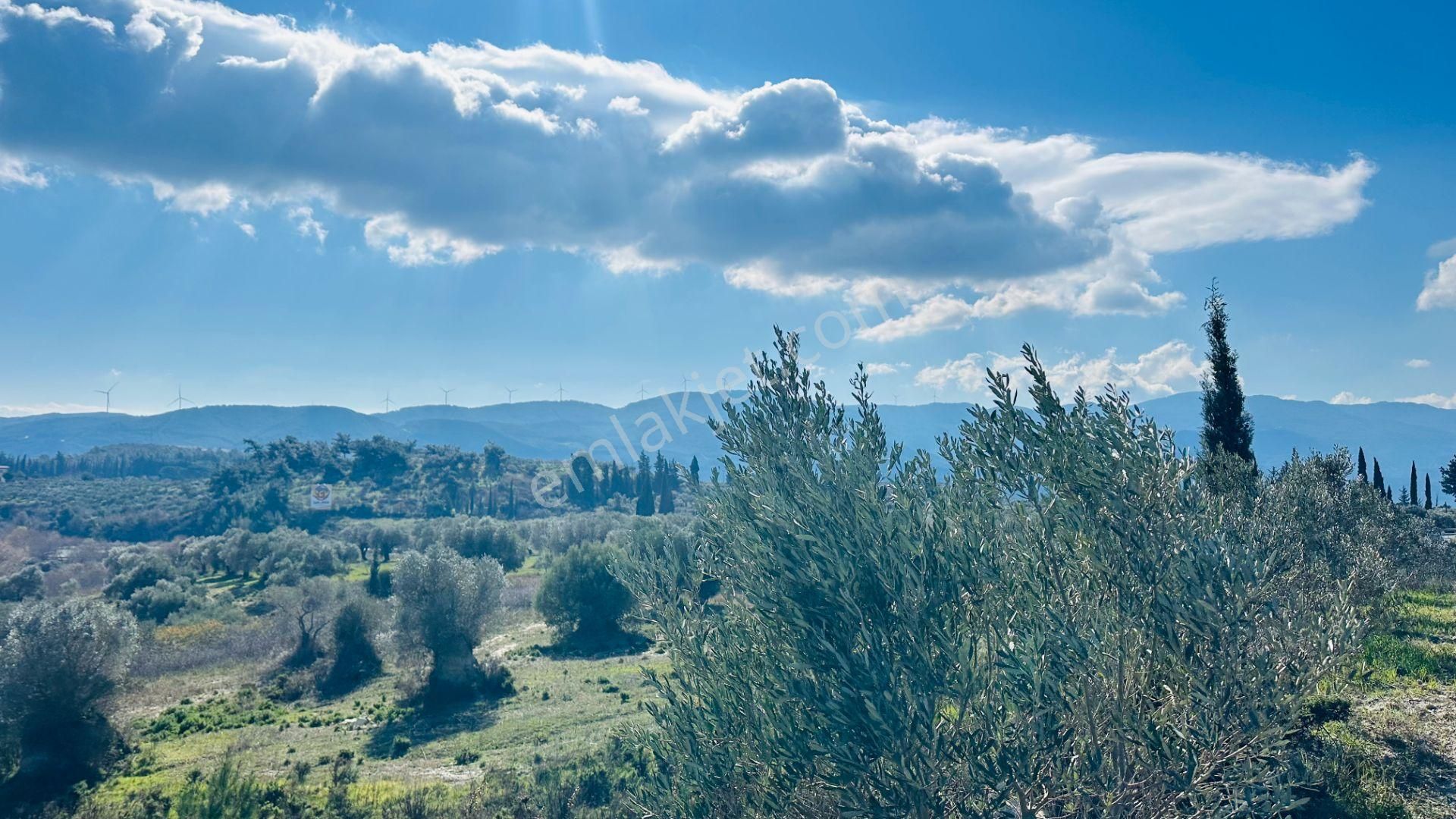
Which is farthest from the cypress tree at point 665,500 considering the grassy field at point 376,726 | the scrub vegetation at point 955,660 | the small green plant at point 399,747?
the scrub vegetation at point 955,660

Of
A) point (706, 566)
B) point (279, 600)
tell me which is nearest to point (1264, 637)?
point (706, 566)

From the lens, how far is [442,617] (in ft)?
182

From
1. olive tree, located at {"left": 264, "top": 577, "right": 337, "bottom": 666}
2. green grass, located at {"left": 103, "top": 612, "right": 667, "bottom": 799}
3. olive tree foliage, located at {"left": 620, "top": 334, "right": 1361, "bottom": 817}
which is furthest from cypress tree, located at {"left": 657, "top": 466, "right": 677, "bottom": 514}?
olive tree foliage, located at {"left": 620, "top": 334, "right": 1361, "bottom": 817}

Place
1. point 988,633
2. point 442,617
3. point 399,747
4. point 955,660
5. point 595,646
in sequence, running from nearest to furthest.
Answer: point 988,633 → point 955,660 → point 399,747 → point 442,617 → point 595,646

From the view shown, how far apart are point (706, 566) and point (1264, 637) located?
7.55 metres

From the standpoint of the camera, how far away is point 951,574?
983 centimetres

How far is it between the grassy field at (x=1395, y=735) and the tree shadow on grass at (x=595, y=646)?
172 ft

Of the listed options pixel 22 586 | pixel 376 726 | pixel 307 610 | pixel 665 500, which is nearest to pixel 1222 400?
pixel 376 726

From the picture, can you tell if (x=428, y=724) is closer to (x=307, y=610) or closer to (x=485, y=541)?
(x=307, y=610)

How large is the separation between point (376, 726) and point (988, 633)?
4661cm

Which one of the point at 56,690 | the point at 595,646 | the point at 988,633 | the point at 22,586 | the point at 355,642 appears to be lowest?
the point at 595,646

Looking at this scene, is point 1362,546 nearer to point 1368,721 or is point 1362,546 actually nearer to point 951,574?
point 1368,721

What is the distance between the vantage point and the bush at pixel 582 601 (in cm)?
7019

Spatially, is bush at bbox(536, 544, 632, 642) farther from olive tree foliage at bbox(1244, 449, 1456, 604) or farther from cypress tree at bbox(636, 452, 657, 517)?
cypress tree at bbox(636, 452, 657, 517)
